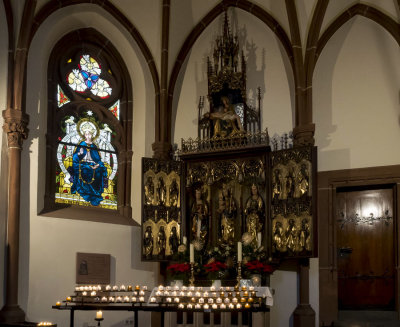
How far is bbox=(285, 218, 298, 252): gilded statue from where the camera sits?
11188 mm

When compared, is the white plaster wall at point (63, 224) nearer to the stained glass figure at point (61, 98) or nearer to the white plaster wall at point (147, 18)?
the white plaster wall at point (147, 18)

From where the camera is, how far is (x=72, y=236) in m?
11.5

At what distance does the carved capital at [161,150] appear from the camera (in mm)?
12875

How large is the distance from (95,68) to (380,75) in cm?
566

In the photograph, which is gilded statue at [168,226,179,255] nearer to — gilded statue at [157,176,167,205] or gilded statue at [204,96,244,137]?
gilded statue at [157,176,167,205]

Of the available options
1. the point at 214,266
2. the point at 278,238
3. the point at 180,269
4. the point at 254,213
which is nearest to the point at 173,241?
the point at 180,269

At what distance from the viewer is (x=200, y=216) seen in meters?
12.3

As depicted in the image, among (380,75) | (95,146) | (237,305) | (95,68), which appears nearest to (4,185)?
(95,146)

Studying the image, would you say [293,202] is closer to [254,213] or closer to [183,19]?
[254,213]

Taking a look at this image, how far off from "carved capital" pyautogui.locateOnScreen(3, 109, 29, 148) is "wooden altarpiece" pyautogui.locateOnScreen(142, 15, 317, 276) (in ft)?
8.19

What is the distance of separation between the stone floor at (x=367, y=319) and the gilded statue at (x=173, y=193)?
3.74m

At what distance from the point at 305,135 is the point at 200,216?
2535mm

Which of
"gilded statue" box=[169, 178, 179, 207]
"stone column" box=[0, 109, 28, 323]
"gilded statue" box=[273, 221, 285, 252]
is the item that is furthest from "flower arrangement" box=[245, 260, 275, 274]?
"stone column" box=[0, 109, 28, 323]

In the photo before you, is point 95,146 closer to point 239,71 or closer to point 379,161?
point 239,71
